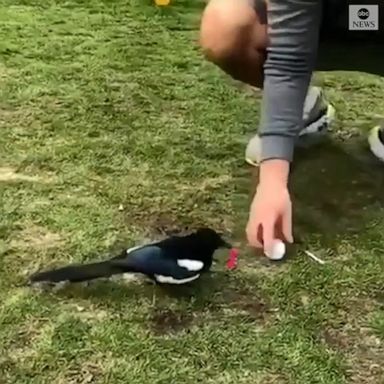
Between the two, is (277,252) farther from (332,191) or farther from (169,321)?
(332,191)

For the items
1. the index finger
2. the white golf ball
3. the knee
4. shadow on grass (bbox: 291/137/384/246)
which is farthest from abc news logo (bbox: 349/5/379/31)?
the index finger

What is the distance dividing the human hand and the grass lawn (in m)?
0.16

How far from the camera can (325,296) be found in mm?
1304

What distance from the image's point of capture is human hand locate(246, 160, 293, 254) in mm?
1085

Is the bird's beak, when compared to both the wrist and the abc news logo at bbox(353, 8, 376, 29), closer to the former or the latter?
the wrist

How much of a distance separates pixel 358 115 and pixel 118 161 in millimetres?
452

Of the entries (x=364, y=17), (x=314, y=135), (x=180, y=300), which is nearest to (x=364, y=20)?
(x=364, y=17)

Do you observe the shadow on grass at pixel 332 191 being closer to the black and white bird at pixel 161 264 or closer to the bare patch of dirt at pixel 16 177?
the black and white bird at pixel 161 264

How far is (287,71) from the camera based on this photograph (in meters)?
1.16

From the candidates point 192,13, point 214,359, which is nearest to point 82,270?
point 214,359

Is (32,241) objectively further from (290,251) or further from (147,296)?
(290,251)

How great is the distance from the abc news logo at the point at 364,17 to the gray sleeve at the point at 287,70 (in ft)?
1.00

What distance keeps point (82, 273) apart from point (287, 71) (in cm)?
35

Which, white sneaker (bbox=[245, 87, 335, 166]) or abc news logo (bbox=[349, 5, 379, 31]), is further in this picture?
white sneaker (bbox=[245, 87, 335, 166])
